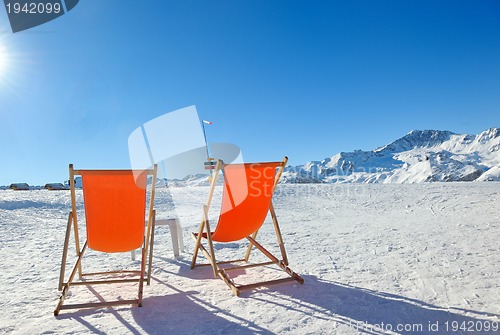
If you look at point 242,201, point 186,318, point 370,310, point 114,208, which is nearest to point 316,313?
point 370,310

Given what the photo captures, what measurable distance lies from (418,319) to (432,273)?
4.06 feet

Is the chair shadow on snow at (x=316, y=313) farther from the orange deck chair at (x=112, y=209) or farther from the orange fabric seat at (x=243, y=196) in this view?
the orange fabric seat at (x=243, y=196)

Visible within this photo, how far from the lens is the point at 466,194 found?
10641mm

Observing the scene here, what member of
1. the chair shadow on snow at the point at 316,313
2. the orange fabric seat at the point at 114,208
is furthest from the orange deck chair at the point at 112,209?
the chair shadow on snow at the point at 316,313

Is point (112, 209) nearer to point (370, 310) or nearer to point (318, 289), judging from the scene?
point (318, 289)

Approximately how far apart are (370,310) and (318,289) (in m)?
0.61

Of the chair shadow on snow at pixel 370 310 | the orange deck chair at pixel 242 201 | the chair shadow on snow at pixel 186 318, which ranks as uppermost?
the orange deck chair at pixel 242 201

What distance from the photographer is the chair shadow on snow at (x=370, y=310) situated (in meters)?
2.42

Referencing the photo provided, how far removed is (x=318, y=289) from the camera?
10.6 ft

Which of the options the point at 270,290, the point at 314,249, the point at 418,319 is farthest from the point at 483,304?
the point at 314,249

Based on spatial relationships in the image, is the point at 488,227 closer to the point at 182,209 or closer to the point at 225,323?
the point at 225,323

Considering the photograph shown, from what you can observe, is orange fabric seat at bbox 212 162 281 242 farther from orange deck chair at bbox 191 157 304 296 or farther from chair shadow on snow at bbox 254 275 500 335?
chair shadow on snow at bbox 254 275 500 335

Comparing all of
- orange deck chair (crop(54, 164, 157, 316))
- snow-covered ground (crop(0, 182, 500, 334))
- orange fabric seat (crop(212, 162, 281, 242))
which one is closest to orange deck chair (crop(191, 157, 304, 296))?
orange fabric seat (crop(212, 162, 281, 242))

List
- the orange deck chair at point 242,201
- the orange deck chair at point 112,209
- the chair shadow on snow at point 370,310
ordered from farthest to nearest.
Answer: the orange deck chair at point 242,201 → the orange deck chair at point 112,209 → the chair shadow on snow at point 370,310
